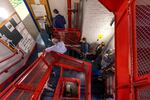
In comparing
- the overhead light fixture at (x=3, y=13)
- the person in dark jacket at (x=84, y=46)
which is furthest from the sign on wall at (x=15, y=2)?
the person in dark jacket at (x=84, y=46)

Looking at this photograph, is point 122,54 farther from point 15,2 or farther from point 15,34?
point 15,2

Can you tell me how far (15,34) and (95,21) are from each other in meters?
3.13

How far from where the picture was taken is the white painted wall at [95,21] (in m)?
6.24

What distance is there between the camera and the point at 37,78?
4.71 metres

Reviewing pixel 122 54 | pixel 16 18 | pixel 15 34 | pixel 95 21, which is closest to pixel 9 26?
pixel 15 34

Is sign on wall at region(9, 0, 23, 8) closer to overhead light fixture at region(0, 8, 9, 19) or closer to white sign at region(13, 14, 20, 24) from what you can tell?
white sign at region(13, 14, 20, 24)

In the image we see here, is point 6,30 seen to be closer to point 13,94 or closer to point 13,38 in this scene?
point 13,38

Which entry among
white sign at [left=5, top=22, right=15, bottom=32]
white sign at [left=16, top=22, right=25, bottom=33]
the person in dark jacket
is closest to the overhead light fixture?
white sign at [left=5, top=22, right=15, bottom=32]

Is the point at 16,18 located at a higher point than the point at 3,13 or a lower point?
higher

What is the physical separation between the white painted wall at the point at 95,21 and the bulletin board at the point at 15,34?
8.26 feet

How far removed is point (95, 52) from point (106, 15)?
203 cm

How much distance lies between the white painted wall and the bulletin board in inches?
99.1

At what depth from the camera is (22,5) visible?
8.56 metres

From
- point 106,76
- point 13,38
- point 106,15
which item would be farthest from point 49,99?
point 106,15
